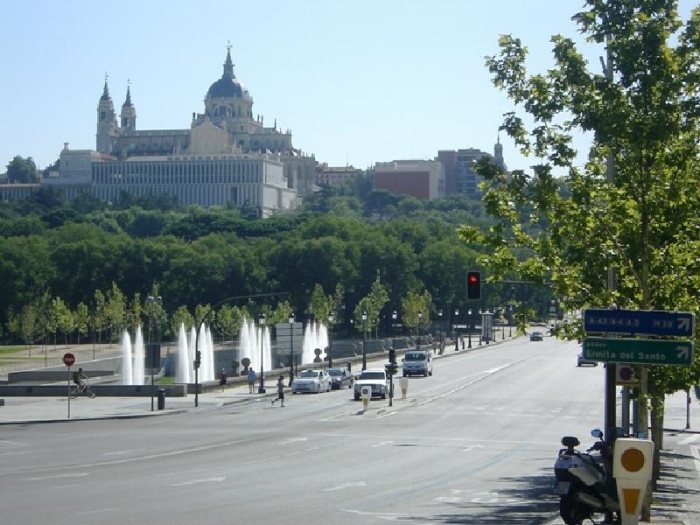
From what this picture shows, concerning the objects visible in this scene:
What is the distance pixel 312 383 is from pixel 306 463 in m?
39.3

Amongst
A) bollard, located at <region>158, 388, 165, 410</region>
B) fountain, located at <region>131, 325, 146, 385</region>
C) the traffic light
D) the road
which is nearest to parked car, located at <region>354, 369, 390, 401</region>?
the road

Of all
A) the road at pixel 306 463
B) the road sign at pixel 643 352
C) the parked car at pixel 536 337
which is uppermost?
the road sign at pixel 643 352

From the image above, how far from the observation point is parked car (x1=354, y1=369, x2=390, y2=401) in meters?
68.4

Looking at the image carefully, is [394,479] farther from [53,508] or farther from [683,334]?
[683,334]

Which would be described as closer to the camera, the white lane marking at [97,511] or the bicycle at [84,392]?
the white lane marking at [97,511]

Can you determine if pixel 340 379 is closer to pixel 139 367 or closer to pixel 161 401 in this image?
pixel 161 401

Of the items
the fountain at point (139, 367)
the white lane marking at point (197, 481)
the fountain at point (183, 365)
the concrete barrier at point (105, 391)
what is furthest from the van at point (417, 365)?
the white lane marking at point (197, 481)

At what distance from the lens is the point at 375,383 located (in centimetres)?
6900

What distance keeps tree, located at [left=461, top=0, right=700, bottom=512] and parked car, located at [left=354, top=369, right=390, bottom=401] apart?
1611 inches

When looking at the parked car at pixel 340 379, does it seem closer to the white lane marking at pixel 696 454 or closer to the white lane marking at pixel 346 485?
the white lane marking at pixel 696 454

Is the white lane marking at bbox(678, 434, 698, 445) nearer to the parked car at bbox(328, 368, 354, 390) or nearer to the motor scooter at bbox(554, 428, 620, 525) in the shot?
the motor scooter at bbox(554, 428, 620, 525)

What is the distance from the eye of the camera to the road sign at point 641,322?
73.7 ft

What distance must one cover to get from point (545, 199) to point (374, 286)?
122m

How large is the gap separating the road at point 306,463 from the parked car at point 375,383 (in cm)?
112
